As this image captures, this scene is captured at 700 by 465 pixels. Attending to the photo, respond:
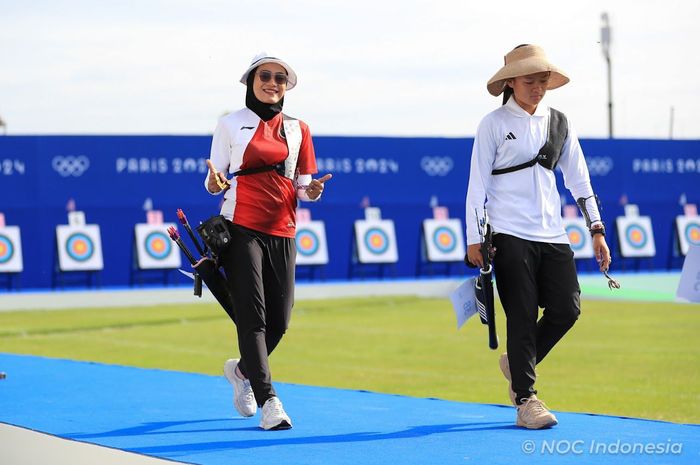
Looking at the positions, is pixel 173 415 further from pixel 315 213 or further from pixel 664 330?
pixel 315 213

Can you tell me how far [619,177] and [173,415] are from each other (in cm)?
1679

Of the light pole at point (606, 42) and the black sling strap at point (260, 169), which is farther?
the light pole at point (606, 42)

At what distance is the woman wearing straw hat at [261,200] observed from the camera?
5227 millimetres

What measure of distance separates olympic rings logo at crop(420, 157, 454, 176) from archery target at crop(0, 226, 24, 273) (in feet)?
20.2

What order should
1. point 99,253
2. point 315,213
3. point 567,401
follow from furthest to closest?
point 315,213, point 99,253, point 567,401

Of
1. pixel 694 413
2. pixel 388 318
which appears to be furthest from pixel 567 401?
pixel 388 318

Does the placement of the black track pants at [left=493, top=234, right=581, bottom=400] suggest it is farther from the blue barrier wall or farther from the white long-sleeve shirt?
the blue barrier wall

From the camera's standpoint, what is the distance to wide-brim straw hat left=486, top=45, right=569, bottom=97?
5078 millimetres

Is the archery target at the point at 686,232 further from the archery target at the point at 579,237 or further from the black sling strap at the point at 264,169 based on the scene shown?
the black sling strap at the point at 264,169

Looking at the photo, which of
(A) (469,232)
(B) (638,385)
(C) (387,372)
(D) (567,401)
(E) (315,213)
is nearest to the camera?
(A) (469,232)

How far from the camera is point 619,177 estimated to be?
21641mm

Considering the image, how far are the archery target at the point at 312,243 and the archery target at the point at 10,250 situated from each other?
13.0 feet

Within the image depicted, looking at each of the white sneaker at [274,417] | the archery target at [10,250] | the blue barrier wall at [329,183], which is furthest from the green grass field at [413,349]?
the blue barrier wall at [329,183]

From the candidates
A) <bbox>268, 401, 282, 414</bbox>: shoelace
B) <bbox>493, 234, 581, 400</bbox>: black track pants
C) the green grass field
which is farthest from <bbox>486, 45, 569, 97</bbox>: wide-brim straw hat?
the green grass field
